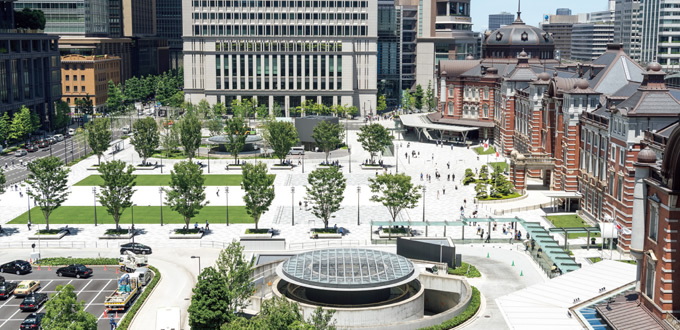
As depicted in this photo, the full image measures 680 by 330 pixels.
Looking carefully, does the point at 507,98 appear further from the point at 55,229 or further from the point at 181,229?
the point at 55,229

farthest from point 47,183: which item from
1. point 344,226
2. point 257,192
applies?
point 344,226

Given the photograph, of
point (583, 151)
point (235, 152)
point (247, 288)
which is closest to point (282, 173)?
point (235, 152)

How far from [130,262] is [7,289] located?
38.9ft

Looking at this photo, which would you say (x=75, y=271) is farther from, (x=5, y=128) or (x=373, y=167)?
(x=5, y=128)

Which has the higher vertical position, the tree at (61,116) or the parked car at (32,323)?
the tree at (61,116)

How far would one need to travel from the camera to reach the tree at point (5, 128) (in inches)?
5748

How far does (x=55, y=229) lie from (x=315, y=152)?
67.1 metres

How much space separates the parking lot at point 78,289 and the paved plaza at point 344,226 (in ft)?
13.2

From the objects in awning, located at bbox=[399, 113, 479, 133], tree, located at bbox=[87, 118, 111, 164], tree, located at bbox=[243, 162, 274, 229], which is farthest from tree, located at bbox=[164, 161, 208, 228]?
awning, located at bbox=[399, 113, 479, 133]

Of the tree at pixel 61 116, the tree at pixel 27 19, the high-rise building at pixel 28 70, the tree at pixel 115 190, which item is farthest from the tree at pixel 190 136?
the tree at pixel 27 19

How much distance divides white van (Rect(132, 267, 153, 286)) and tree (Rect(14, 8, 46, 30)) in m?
116

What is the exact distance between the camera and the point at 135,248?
84000 mm

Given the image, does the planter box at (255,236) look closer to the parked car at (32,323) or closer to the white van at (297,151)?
the parked car at (32,323)

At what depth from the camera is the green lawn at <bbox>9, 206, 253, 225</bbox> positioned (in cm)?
9912
